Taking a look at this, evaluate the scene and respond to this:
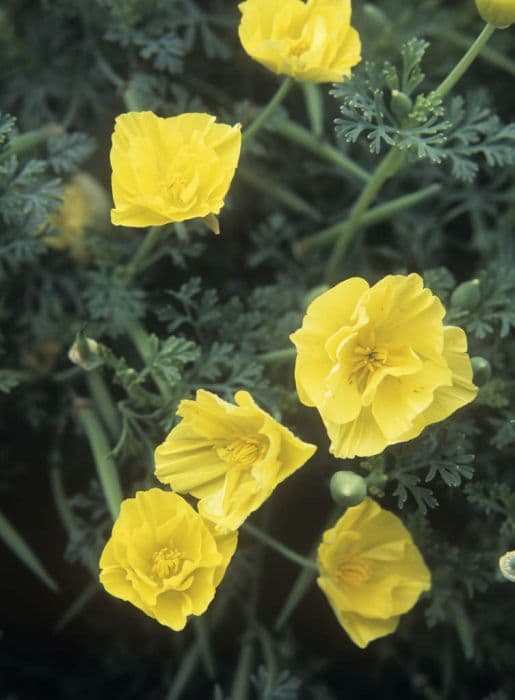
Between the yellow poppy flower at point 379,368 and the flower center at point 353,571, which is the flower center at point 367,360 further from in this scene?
the flower center at point 353,571

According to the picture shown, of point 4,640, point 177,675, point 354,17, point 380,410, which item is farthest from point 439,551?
point 354,17

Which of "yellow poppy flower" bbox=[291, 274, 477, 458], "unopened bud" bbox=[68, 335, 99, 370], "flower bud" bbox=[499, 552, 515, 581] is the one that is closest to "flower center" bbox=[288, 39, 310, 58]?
"yellow poppy flower" bbox=[291, 274, 477, 458]

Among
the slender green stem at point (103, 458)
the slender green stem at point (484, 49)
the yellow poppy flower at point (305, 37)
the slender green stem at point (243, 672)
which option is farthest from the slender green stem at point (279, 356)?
the slender green stem at point (484, 49)

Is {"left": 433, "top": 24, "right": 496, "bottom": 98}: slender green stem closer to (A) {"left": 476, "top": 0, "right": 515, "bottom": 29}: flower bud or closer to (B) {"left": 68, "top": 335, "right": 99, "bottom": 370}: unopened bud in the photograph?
(A) {"left": 476, "top": 0, "right": 515, "bottom": 29}: flower bud

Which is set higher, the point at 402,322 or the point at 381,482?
the point at 402,322

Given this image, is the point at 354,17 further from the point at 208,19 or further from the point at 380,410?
the point at 380,410

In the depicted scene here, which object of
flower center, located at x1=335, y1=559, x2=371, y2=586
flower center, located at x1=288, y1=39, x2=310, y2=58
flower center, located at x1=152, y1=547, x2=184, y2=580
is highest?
flower center, located at x1=288, y1=39, x2=310, y2=58

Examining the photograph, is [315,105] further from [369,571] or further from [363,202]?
[369,571]
